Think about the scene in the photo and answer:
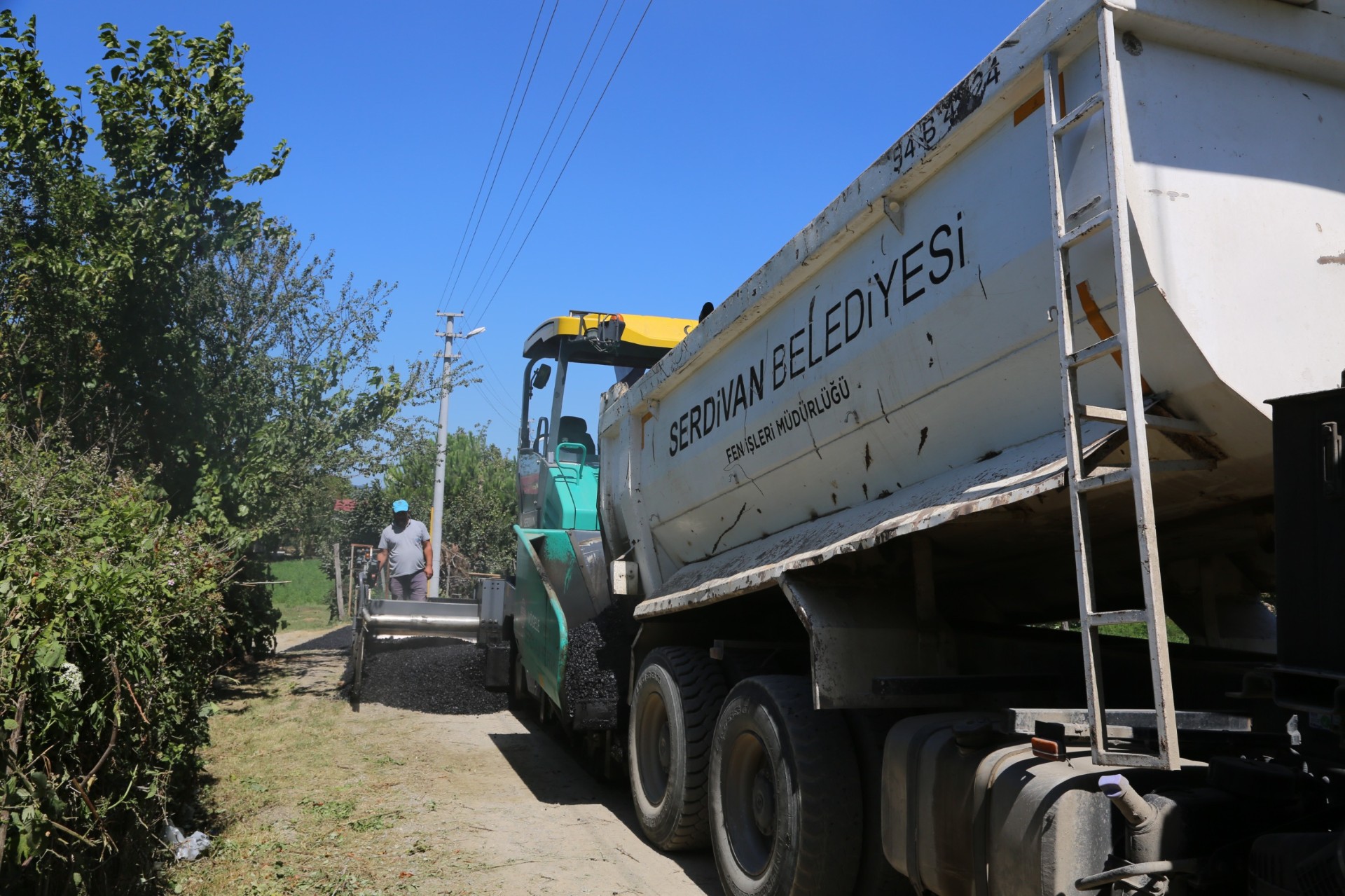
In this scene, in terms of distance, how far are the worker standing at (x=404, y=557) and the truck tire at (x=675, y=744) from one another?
6.54 metres

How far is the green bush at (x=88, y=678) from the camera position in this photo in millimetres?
2781

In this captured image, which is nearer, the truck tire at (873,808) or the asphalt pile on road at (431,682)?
the truck tire at (873,808)

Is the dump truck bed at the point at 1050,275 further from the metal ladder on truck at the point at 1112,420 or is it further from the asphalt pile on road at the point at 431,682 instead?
the asphalt pile on road at the point at 431,682

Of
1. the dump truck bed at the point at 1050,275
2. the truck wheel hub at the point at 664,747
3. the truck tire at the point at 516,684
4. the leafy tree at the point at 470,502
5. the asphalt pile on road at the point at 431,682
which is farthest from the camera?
the leafy tree at the point at 470,502

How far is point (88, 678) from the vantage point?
3215mm

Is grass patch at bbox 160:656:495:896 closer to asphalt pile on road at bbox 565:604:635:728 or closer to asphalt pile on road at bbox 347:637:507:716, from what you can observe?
asphalt pile on road at bbox 347:637:507:716

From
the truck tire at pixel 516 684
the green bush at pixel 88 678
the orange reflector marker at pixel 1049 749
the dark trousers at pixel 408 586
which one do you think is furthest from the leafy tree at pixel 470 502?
the orange reflector marker at pixel 1049 749

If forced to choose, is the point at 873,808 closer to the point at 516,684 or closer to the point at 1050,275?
the point at 1050,275

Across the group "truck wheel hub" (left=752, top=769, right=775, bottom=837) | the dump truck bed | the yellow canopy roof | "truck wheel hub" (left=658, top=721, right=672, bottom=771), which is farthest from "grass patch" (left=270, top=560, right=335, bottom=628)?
the dump truck bed

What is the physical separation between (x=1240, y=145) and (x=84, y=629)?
3720 mm

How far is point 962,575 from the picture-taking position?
4.36 meters

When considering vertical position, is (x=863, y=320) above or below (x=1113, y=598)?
above

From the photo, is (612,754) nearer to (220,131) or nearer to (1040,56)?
(1040,56)

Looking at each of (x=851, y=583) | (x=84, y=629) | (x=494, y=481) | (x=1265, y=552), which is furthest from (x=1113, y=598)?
(x=494, y=481)
